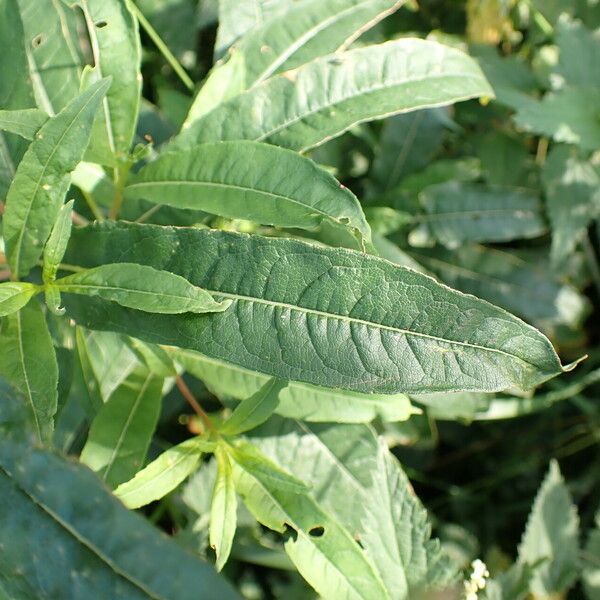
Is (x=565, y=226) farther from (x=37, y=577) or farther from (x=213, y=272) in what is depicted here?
(x=37, y=577)

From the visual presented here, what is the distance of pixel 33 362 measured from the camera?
1.07 metres

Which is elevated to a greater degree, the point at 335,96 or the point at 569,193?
the point at 335,96

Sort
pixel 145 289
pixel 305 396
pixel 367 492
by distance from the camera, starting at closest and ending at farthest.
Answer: pixel 145 289, pixel 305 396, pixel 367 492

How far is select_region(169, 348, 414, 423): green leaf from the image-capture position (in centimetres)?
133

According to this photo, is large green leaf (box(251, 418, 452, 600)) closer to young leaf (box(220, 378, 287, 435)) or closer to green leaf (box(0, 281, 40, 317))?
young leaf (box(220, 378, 287, 435))

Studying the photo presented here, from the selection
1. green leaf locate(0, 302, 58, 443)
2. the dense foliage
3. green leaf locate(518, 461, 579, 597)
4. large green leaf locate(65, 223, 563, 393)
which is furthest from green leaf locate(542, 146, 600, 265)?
green leaf locate(0, 302, 58, 443)

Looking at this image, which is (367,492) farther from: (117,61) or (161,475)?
(117,61)

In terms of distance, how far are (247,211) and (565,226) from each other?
110 centimetres

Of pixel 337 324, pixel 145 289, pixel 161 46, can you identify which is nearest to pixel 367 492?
pixel 337 324

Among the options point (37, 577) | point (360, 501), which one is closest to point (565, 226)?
point (360, 501)

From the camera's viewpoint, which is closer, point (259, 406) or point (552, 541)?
point (259, 406)

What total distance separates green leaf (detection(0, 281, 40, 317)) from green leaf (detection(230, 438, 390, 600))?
17.0 inches

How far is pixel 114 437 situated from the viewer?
4.03ft

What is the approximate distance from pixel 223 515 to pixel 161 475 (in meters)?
0.11
